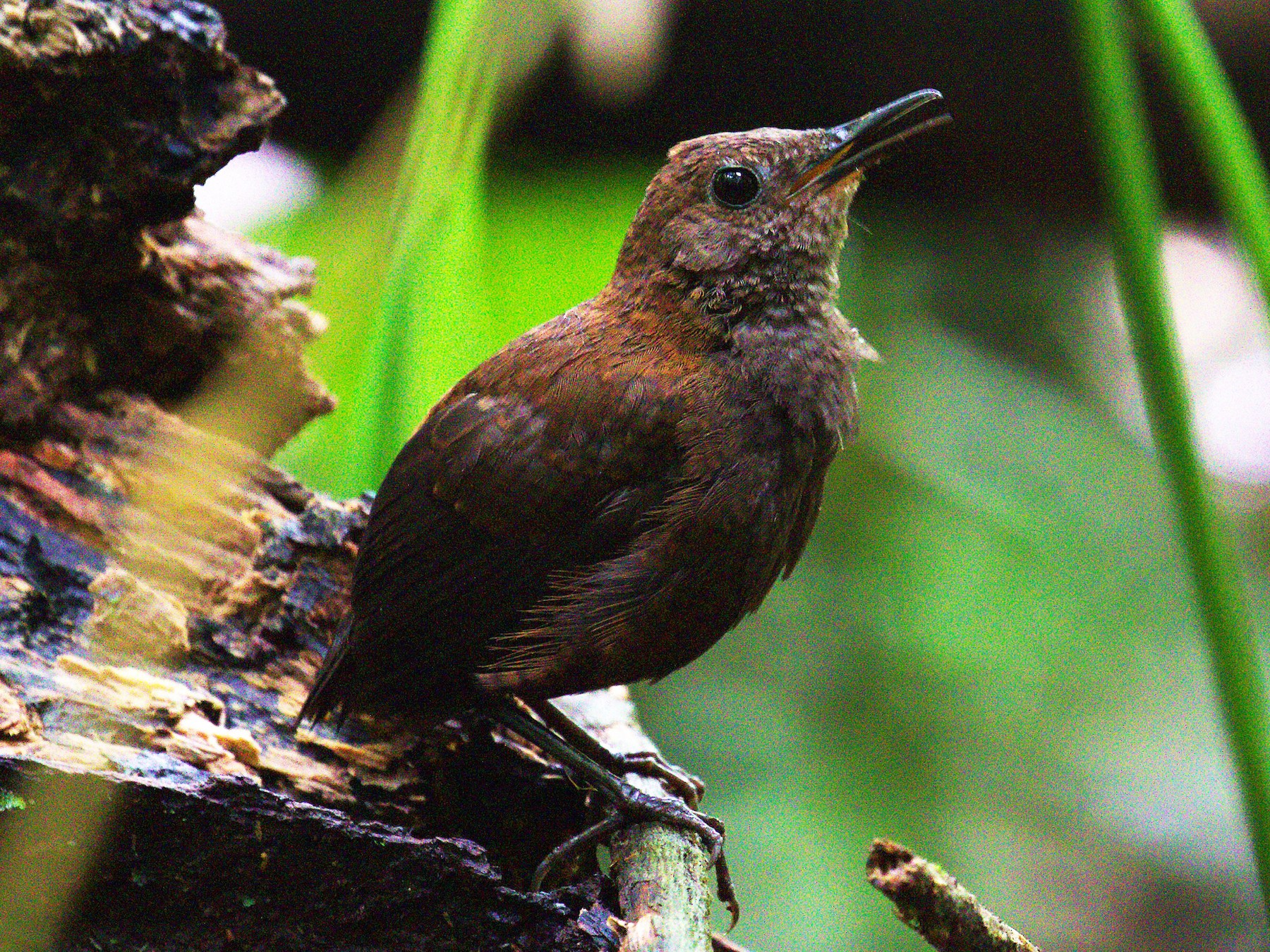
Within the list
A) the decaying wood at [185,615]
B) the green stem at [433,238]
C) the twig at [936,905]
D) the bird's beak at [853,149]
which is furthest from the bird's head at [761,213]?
the twig at [936,905]

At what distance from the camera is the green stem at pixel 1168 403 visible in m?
1.86

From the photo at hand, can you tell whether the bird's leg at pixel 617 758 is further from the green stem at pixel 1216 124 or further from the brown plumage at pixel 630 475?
the green stem at pixel 1216 124

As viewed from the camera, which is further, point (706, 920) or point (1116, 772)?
point (1116, 772)

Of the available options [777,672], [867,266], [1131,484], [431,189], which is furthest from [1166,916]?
[431,189]

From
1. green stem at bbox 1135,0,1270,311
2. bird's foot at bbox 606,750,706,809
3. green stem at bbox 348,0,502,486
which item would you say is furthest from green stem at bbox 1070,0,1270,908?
bird's foot at bbox 606,750,706,809

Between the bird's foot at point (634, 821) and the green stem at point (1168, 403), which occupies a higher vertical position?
the green stem at point (1168, 403)

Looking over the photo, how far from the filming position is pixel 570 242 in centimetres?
331

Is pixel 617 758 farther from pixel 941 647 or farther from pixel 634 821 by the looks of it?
pixel 941 647

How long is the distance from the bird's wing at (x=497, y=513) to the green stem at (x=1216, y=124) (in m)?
0.98

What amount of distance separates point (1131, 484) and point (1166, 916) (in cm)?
161

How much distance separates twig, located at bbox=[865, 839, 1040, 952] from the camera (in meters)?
1.71

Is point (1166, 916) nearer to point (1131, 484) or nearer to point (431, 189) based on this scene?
point (1131, 484)

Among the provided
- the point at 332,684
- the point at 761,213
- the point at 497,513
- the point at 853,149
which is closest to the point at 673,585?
the point at 497,513

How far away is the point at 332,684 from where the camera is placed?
237cm
